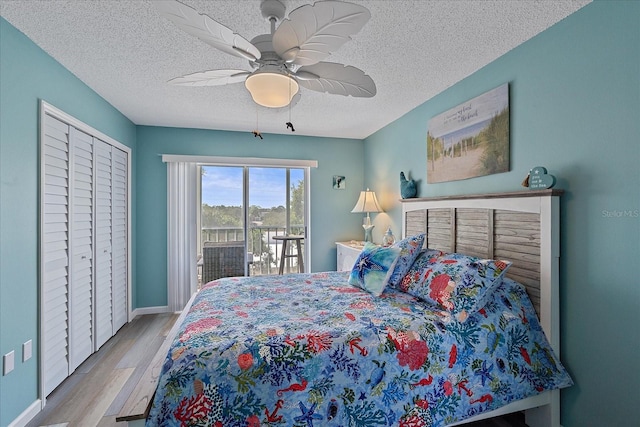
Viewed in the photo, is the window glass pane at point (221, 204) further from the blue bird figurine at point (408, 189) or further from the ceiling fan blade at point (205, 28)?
the ceiling fan blade at point (205, 28)

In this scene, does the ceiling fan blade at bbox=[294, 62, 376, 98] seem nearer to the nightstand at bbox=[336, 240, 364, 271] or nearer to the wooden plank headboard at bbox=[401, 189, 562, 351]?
the wooden plank headboard at bbox=[401, 189, 562, 351]

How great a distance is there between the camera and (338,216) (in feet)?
15.8

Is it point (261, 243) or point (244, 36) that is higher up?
point (244, 36)

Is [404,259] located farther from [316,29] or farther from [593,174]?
[316,29]

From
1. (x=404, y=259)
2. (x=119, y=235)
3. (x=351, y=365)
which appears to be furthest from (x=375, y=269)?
(x=119, y=235)

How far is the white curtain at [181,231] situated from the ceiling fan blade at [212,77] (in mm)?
2534

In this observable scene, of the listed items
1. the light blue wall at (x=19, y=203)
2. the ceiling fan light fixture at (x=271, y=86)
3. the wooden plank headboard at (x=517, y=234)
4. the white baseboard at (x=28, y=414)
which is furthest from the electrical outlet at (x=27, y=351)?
the wooden plank headboard at (x=517, y=234)

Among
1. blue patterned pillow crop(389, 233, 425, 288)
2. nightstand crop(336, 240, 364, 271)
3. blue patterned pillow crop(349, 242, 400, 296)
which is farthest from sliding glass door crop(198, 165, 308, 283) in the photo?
blue patterned pillow crop(389, 233, 425, 288)

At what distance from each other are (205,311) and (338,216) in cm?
315

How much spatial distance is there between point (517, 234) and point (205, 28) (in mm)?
2183

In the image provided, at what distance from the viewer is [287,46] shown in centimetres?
146

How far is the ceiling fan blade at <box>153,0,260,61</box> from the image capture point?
1.20 meters

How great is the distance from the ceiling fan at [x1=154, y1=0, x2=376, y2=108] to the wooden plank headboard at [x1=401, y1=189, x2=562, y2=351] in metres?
1.23

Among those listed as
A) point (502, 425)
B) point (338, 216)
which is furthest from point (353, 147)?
point (502, 425)
